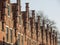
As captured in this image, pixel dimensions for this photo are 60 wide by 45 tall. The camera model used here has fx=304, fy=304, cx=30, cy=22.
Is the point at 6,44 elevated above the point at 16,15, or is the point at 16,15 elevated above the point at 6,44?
the point at 16,15

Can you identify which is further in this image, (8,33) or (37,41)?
(37,41)

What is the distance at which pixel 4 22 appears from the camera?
37062 mm

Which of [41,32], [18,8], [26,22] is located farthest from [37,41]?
[18,8]

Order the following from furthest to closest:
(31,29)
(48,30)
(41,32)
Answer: (48,30) < (41,32) < (31,29)

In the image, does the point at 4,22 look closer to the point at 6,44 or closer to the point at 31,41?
the point at 6,44

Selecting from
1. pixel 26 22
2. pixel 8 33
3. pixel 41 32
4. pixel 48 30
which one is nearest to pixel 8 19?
pixel 8 33

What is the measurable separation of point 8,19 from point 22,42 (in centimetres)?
811

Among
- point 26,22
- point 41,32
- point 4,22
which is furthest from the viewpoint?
point 41,32

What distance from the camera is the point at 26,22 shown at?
48.4 m

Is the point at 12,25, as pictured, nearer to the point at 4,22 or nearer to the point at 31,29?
the point at 4,22

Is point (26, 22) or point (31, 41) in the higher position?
point (26, 22)

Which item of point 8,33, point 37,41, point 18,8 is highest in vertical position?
point 18,8

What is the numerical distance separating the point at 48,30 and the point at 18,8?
27.8 metres

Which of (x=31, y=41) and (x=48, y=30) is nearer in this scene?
(x=31, y=41)
